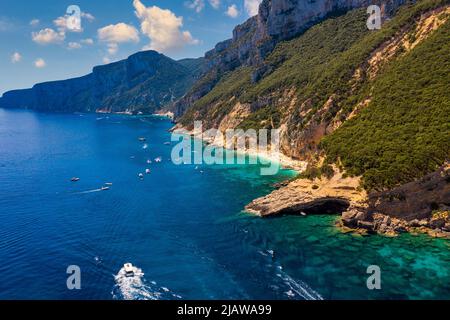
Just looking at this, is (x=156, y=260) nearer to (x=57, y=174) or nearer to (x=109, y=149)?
(x=57, y=174)

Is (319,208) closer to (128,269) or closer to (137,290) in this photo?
(128,269)

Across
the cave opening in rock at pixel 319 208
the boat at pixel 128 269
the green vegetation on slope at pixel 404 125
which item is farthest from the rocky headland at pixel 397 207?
the boat at pixel 128 269

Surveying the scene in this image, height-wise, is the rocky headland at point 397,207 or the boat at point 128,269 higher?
the rocky headland at point 397,207

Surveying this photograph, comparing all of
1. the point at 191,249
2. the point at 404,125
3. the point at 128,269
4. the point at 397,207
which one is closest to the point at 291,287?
the point at 191,249

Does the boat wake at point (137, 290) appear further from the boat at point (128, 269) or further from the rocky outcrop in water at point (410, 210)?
the rocky outcrop in water at point (410, 210)

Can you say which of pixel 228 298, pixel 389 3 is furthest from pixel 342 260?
pixel 389 3

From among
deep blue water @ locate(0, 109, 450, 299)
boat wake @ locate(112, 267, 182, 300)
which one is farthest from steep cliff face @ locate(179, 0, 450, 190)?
boat wake @ locate(112, 267, 182, 300)
